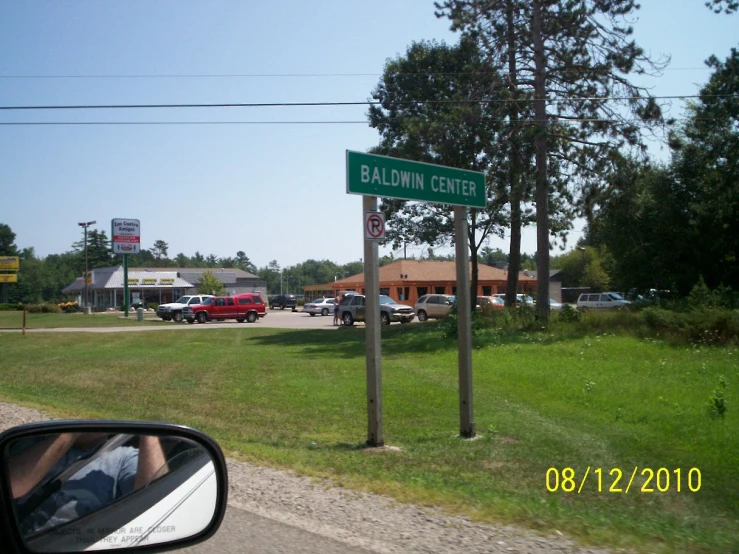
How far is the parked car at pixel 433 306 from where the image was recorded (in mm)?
42531

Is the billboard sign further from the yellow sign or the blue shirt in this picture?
the blue shirt

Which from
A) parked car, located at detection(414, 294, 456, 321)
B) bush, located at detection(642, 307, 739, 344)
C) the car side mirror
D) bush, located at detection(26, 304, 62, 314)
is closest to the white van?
parked car, located at detection(414, 294, 456, 321)

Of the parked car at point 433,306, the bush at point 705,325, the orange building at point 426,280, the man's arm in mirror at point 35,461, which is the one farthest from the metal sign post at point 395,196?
the orange building at point 426,280

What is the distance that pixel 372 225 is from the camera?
875cm

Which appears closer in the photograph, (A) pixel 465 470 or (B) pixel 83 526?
(B) pixel 83 526

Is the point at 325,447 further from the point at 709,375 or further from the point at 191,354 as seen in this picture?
the point at 191,354

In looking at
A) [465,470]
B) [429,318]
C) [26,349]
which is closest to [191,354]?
[26,349]

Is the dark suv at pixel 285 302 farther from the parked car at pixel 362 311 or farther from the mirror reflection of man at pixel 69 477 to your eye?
the mirror reflection of man at pixel 69 477

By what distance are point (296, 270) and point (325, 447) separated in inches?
→ 7536

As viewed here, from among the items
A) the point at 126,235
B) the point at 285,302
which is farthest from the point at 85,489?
the point at 285,302

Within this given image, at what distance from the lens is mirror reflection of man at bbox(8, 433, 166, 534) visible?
2404mm

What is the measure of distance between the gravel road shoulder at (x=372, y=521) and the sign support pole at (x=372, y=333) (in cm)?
206

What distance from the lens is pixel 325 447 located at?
8.66 m
